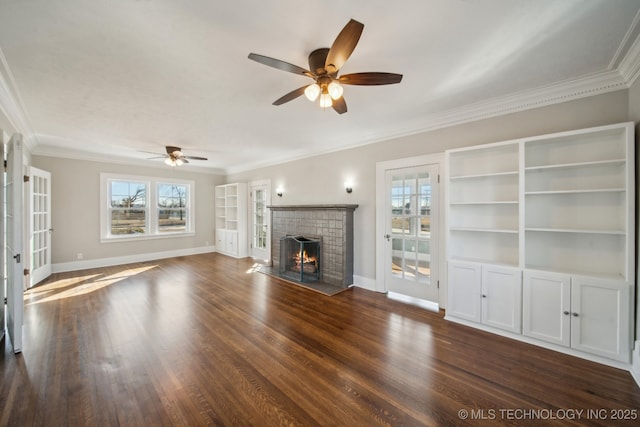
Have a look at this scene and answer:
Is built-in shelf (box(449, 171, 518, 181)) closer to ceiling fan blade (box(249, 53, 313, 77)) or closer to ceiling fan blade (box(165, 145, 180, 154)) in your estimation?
ceiling fan blade (box(249, 53, 313, 77))

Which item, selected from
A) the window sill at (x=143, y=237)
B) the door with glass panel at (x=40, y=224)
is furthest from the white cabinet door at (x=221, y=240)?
the door with glass panel at (x=40, y=224)

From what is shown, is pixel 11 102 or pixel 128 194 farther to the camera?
pixel 128 194

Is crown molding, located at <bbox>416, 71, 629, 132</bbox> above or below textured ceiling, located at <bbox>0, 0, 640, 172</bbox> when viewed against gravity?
below

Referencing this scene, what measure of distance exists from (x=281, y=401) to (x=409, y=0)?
2.95 m

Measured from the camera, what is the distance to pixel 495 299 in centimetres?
285

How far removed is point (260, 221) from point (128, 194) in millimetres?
3466

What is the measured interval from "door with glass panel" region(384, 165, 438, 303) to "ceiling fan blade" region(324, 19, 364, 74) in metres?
2.41

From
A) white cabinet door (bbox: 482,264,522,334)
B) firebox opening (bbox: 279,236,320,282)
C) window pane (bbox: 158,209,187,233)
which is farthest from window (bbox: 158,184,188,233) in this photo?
white cabinet door (bbox: 482,264,522,334)

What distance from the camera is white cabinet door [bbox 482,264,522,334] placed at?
8.87 feet

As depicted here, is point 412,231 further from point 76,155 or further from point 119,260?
point 76,155

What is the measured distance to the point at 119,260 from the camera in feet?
20.2

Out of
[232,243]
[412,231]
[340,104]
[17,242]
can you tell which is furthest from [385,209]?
[232,243]

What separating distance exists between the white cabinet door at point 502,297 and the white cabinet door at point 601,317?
434 mm

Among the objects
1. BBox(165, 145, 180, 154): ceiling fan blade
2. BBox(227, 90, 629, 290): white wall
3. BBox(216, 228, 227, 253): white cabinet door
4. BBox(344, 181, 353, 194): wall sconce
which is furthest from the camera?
BBox(216, 228, 227, 253): white cabinet door
